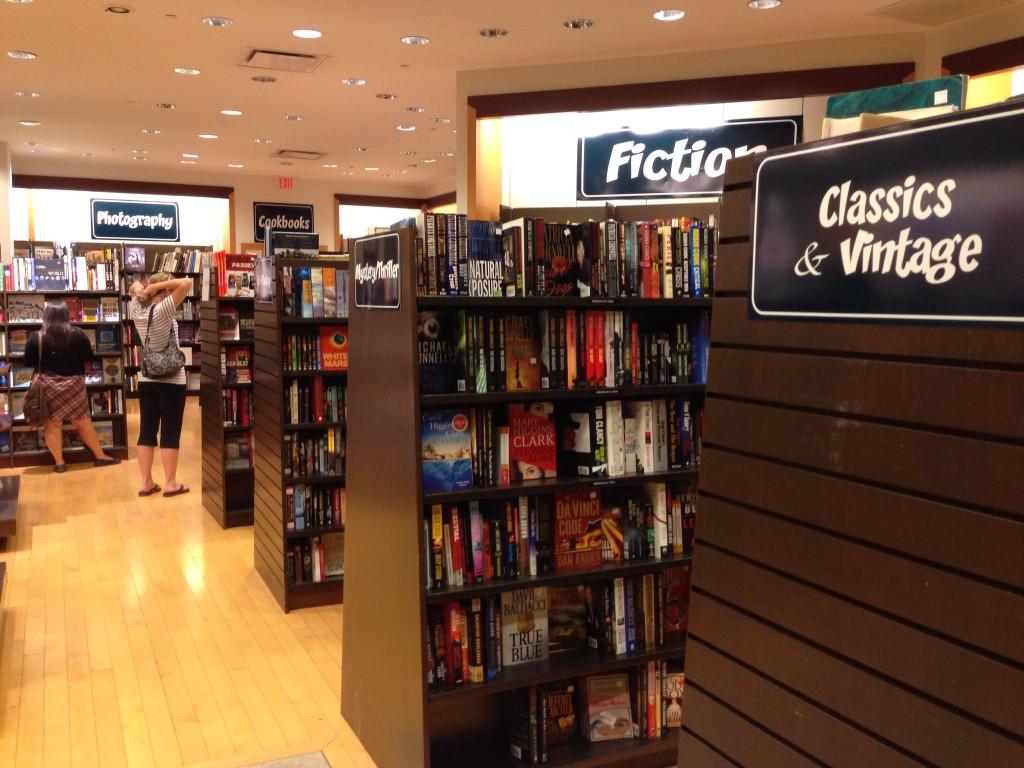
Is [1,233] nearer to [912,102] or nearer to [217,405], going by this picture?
[217,405]

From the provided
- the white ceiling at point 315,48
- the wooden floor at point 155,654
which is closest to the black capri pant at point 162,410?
the wooden floor at point 155,654

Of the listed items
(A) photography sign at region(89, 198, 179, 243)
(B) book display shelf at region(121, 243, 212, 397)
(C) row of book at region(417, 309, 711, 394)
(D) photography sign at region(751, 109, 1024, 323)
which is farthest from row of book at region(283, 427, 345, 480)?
(A) photography sign at region(89, 198, 179, 243)

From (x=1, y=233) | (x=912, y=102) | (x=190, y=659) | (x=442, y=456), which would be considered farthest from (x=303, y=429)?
(x=1, y=233)

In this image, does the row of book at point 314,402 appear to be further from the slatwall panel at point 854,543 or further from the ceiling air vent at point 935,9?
the ceiling air vent at point 935,9

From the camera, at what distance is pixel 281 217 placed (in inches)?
614

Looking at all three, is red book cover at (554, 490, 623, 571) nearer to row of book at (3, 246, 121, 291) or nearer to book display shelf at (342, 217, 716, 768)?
book display shelf at (342, 217, 716, 768)

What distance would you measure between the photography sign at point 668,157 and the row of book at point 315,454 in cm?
327

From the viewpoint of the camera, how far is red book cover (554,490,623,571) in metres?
3.26

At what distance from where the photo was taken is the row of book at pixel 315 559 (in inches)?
200

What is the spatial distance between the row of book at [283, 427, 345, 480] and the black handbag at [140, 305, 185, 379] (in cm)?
247

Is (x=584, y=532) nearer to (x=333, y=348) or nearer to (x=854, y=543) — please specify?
(x=854, y=543)

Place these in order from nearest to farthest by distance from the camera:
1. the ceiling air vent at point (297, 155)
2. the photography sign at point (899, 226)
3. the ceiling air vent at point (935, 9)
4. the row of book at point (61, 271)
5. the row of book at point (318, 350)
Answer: the photography sign at point (899, 226), the row of book at point (318, 350), the ceiling air vent at point (935, 9), the row of book at point (61, 271), the ceiling air vent at point (297, 155)

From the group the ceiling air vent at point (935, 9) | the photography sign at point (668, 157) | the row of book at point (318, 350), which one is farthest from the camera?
the photography sign at point (668, 157)

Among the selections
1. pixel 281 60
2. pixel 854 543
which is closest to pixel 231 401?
pixel 281 60
